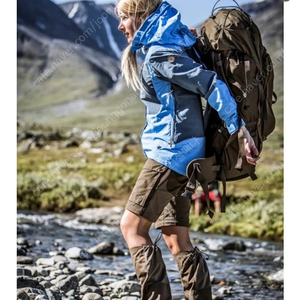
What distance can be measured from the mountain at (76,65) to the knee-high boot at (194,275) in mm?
6106

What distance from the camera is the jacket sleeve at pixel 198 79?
2.27 m

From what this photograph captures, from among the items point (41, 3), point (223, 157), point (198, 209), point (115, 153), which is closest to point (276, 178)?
point (198, 209)

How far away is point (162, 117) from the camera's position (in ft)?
7.79

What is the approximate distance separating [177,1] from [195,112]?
5.08m

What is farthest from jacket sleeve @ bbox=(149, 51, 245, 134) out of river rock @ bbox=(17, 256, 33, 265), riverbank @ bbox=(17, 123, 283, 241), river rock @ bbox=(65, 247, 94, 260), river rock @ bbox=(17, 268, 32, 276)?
riverbank @ bbox=(17, 123, 283, 241)

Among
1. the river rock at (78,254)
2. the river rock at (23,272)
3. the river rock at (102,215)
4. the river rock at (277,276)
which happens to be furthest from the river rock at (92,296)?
the river rock at (102,215)

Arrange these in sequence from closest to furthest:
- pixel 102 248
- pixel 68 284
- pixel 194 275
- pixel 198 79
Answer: pixel 198 79
pixel 194 275
pixel 68 284
pixel 102 248

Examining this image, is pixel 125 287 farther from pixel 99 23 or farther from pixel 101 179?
pixel 99 23

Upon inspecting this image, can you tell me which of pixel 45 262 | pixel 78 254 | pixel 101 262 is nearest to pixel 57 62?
pixel 78 254

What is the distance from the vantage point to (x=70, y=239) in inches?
243

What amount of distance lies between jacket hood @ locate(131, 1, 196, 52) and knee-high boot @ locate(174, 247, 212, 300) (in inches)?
31.0

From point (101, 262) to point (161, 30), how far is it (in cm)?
309

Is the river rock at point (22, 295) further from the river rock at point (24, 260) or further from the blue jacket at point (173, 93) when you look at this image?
the blue jacket at point (173, 93)
